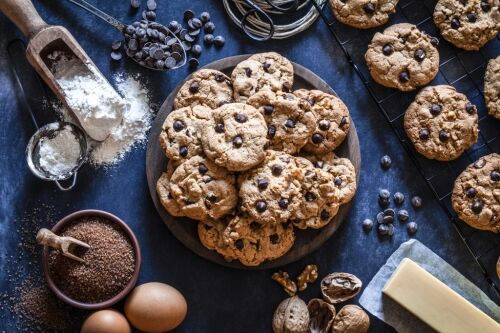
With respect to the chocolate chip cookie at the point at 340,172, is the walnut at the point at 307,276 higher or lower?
lower

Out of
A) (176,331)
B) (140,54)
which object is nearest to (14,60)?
(140,54)

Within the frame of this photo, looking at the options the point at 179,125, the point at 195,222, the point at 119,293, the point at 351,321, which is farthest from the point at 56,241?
the point at 351,321

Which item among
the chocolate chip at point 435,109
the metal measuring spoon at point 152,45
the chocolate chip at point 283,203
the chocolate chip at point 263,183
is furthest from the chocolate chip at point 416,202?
the metal measuring spoon at point 152,45

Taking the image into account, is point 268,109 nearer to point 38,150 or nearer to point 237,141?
point 237,141

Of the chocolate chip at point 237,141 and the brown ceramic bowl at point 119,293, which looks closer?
the chocolate chip at point 237,141

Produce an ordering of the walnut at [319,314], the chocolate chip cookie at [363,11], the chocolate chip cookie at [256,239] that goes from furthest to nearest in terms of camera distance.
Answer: the chocolate chip cookie at [363,11], the walnut at [319,314], the chocolate chip cookie at [256,239]

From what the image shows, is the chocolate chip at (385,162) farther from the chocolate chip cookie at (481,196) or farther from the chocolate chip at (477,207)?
the chocolate chip at (477,207)

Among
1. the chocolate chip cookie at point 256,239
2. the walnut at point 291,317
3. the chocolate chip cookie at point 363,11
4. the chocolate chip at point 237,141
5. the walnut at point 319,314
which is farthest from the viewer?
the chocolate chip cookie at point 363,11
